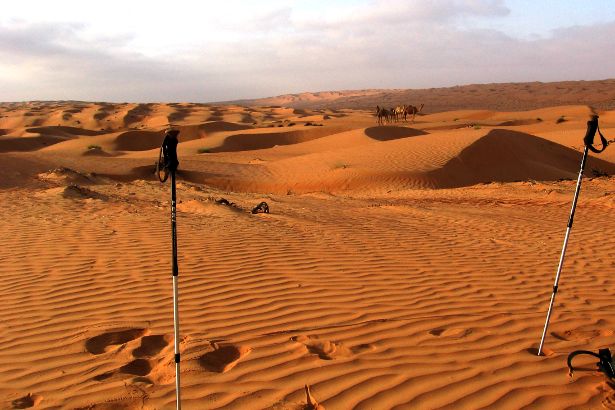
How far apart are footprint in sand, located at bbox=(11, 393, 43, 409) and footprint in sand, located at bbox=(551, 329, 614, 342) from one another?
14.2 ft

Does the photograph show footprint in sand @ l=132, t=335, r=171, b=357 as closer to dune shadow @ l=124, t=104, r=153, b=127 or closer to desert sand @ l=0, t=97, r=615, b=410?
desert sand @ l=0, t=97, r=615, b=410

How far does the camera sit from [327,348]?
4.17m

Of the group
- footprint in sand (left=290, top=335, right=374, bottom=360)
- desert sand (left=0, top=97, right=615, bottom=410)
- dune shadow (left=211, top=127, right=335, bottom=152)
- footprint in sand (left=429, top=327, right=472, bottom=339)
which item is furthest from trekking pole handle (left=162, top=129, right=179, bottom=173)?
dune shadow (left=211, top=127, right=335, bottom=152)

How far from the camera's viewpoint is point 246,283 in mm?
5711

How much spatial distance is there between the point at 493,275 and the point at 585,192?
987 centimetres

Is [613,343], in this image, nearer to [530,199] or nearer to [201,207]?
[201,207]

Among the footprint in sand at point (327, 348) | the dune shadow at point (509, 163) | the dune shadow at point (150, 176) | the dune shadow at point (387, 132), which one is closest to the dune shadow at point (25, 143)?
the dune shadow at point (150, 176)

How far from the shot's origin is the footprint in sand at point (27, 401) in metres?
3.31

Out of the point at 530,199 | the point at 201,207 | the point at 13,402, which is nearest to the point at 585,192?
the point at 530,199

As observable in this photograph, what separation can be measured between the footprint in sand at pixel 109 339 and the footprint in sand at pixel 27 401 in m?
0.66

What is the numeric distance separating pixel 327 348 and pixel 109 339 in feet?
6.26

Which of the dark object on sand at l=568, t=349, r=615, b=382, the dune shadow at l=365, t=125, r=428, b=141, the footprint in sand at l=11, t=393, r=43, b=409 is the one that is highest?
the dune shadow at l=365, t=125, r=428, b=141

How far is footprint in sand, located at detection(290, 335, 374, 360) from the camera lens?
4.04m

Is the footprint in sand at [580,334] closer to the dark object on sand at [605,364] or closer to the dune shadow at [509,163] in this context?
the dark object on sand at [605,364]
